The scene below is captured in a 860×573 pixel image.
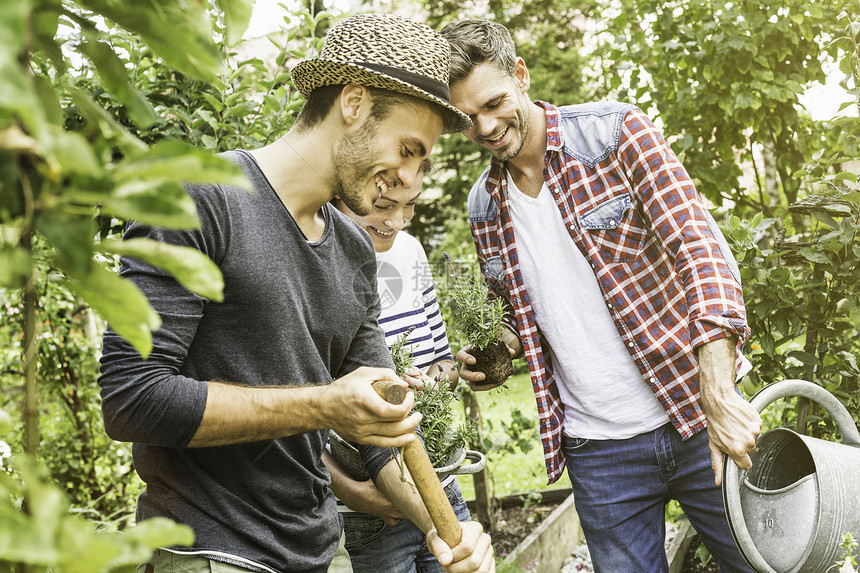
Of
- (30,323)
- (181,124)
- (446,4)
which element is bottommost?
(30,323)

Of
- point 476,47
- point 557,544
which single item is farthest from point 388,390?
point 557,544

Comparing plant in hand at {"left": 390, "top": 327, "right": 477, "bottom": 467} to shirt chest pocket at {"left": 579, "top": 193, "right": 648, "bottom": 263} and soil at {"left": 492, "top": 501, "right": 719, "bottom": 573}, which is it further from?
soil at {"left": 492, "top": 501, "right": 719, "bottom": 573}

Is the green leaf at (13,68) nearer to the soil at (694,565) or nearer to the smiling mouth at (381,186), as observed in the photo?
the smiling mouth at (381,186)

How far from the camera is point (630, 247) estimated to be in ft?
7.24

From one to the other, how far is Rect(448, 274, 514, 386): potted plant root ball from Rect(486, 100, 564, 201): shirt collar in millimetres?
342

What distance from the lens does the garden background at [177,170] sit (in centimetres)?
44

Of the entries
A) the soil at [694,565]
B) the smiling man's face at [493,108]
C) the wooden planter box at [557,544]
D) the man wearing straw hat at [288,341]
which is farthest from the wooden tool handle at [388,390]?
the soil at [694,565]

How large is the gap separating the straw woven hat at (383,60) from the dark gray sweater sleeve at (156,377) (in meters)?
0.60

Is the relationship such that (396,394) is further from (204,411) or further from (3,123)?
(3,123)

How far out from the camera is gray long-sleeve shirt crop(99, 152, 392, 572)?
48.1 inches

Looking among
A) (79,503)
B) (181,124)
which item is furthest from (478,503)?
(181,124)

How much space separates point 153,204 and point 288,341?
1028 millimetres

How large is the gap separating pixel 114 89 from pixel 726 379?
1679 mm

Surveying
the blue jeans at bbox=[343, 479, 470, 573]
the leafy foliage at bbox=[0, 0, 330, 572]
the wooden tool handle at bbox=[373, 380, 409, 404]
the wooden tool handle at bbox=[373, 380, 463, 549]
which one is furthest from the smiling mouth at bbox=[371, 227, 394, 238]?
the leafy foliage at bbox=[0, 0, 330, 572]
